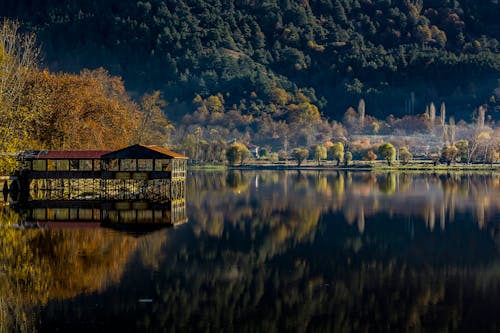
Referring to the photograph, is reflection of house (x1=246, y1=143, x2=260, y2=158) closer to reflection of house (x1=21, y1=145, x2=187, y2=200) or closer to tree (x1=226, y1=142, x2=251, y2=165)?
tree (x1=226, y1=142, x2=251, y2=165)

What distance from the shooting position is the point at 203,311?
84.3ft

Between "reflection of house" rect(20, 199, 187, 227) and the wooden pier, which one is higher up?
the wooden pier

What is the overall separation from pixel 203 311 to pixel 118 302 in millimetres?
2745

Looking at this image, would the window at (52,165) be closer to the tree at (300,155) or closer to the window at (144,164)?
the window at (144,164)

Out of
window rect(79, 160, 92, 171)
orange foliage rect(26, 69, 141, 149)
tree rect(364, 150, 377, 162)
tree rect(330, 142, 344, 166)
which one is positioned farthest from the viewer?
tree rect(364, 150, 377, 162)

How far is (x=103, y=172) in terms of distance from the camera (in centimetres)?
6234

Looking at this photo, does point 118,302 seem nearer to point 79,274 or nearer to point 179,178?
point 79,274

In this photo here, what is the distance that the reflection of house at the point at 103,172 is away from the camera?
60.8 meters

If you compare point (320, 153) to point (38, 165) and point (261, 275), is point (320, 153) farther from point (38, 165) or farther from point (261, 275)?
point (261, 275)

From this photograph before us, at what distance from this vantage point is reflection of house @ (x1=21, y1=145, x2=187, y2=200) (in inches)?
2393

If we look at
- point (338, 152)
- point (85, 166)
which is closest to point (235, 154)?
point (338, 152)

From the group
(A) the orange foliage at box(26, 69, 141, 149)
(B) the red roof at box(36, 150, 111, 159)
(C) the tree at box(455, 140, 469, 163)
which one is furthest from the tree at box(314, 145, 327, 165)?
(B) the red roof at box(36, 150, 111, 159)

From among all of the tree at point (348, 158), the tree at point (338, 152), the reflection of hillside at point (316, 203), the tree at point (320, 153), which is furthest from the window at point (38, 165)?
the tree at point (320, 153)

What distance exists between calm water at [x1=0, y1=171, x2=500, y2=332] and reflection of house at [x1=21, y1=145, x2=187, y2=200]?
1162 centimetres
